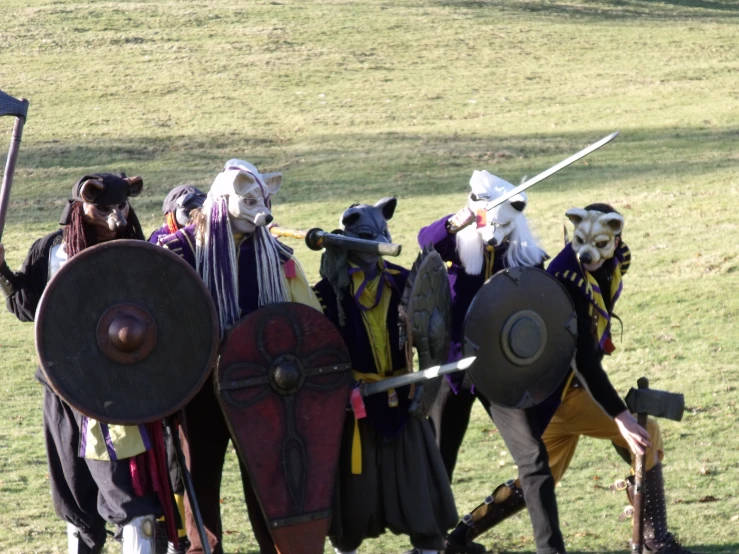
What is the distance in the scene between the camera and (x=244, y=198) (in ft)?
16.1

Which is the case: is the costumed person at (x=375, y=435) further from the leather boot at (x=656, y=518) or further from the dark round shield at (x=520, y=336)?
the leather boot at (x=656, y=518)

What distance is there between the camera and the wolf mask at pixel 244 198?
490 centimetres

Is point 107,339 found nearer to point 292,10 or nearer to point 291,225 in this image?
point 291,225

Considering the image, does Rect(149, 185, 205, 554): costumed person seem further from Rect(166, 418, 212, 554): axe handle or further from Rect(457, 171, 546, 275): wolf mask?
Rect(457, 171, 546, 275): wolf mask

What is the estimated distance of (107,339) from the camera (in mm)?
4461

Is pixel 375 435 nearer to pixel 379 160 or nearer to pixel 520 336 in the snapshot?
pixel 520 336

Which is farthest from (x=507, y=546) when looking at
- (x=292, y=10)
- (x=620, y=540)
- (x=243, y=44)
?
(x=292, y=10)

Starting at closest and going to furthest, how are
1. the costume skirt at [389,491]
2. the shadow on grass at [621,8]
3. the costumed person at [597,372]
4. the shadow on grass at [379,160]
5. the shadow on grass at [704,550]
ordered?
the costume skirt at [389,491] < the costumed person at [597,372] < the shadow on grass at [704,550] < the shadow on grass at [379,160] < the shadow on grass at [621,8]

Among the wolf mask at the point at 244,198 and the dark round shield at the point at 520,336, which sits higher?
the wolf mask at the point at 244,198

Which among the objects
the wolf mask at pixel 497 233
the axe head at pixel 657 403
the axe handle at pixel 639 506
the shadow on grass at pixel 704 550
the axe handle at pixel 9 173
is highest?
the axe handle at pixel 9 173

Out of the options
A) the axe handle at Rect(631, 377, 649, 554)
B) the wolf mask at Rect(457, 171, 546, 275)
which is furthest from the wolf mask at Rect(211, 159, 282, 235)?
the axe handle at Rect(631, 377, 649, 554)

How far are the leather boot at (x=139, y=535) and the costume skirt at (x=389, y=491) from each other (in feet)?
2.65

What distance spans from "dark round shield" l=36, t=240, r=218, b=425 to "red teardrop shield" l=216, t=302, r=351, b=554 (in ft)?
0.59

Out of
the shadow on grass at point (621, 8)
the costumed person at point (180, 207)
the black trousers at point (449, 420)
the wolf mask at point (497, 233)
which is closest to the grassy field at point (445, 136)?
the shadow on grass at point (621, 8)
